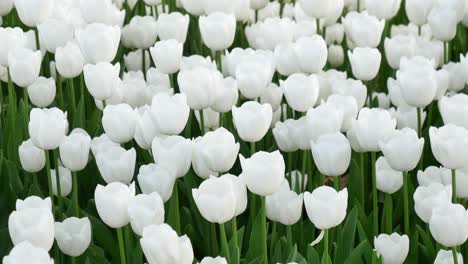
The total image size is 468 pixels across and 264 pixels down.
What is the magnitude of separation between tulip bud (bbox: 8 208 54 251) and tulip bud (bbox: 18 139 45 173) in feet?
2.23

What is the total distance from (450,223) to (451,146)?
0.83ft

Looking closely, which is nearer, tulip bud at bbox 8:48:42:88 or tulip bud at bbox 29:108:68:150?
tulip bud at bbox 29:108:68:150

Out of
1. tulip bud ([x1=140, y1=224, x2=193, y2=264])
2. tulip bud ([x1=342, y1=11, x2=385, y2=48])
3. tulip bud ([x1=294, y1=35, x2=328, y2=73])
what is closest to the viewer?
tulip bud ([x1=140, y1=224, x2=193, y2=264])

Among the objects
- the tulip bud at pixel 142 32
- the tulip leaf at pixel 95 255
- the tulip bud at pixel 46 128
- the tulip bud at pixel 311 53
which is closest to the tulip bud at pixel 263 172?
the tulip leaf at pixel 95 255

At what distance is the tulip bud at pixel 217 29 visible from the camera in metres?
3.21

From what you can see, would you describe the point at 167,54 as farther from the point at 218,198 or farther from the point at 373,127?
the point at 218,198

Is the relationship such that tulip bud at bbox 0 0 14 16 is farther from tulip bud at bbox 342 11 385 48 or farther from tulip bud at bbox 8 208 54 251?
tulip bud at bbox 8 208 54 251

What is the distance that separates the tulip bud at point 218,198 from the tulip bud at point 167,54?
1.09 meters

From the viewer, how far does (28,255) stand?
1.85m

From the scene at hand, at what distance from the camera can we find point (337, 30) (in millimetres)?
4156

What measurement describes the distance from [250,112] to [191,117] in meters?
0.79

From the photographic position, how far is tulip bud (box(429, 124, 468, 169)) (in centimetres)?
232

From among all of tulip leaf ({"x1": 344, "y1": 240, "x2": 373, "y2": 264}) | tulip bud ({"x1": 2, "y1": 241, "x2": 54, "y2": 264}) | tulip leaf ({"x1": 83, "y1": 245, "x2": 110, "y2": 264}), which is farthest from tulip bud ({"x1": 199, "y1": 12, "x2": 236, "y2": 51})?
tulip bud ({"x1": 2, "y1": 241, "x2": 54, "y2": 264})

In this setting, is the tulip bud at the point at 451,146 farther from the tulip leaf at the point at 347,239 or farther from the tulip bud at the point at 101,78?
the tulip bud at the point at 101,78
